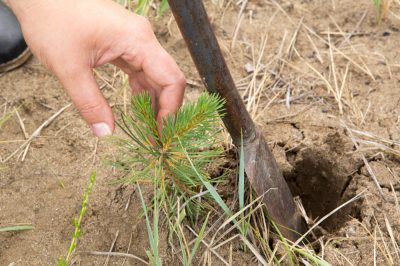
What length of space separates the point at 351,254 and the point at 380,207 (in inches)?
8.6

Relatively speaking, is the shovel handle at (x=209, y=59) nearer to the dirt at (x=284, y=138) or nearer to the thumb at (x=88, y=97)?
the thumb at (x=88, y=97)

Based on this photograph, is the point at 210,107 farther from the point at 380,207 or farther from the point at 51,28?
the point at 380,207

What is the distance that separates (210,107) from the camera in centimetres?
122

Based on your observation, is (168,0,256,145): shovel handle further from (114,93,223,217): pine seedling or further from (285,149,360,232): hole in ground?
(285,149,360,232): hole in ground

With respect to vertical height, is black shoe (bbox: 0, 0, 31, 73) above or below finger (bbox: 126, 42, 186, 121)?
below

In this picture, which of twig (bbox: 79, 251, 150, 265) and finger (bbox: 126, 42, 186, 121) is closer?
finger (bbox: 126, 42, 186, 121)

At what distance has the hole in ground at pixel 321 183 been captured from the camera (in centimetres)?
185

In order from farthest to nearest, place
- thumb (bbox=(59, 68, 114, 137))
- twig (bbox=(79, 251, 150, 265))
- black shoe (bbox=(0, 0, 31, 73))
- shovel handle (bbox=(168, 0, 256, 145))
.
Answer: black shoe (bbox=(0, 0, 31, 73))
twig (bbox=(79, 251, 150, 265))
thumb (bbox=(59, 68, 114, 137))
shovel handle (bbox=(168, 0, 256, 145))

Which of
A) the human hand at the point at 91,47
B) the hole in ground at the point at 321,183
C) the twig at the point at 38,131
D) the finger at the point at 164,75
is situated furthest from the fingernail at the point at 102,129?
the hole in ground at the point at 321,183

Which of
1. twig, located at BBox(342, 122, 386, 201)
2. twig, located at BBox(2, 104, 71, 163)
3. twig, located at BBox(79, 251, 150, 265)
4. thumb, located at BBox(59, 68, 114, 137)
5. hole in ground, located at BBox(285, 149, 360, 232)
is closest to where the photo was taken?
thumb, located at BBox(59, 68, 114, 137)

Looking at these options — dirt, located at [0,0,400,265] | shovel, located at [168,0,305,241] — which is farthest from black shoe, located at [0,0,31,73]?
shovel, located at [168,0,305,241]

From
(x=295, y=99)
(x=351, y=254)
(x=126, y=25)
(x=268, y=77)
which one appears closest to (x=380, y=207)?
(x=351, y=254)

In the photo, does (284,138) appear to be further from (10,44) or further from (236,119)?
(10,44)

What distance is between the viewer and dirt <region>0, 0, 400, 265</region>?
1649mm
